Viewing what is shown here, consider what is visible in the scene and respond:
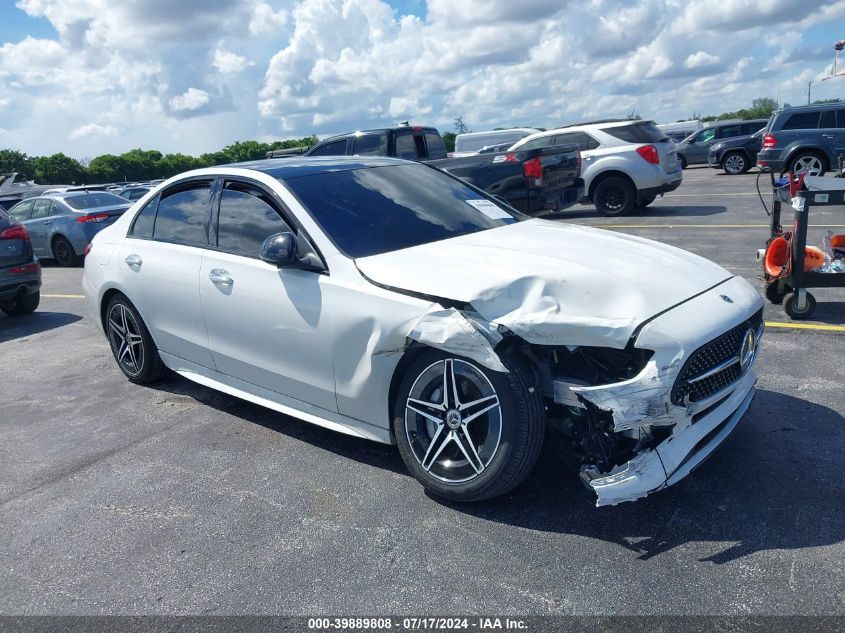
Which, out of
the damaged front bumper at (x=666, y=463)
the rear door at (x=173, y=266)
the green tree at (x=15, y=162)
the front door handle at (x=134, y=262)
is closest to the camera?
the damaged front bumper at (x=666, y=463)

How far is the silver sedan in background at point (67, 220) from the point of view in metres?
13.7

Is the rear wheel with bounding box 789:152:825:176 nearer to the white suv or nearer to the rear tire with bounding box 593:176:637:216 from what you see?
the white suv

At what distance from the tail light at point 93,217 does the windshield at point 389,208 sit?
1076 centimetres

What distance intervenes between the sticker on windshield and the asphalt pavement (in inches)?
64.9

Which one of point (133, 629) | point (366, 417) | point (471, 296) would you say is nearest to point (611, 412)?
point (471, 296)

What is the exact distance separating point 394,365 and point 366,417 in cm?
39

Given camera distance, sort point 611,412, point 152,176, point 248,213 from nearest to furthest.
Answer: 1. point 611,412
2. point 248,213
3. point 152,176

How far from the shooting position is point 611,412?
3006mm

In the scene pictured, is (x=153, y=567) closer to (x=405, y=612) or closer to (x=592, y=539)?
(x=405, y=612)

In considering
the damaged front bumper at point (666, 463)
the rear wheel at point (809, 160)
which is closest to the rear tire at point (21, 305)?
the damaged front bumper at point (666, 463)

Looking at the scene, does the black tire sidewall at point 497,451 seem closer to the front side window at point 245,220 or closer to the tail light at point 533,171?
the front side window at point 245,220

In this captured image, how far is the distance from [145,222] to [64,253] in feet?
33.0

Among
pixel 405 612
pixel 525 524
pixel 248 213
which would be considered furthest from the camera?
pixel 248 213

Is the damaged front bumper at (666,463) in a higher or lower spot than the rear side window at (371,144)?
lower
